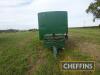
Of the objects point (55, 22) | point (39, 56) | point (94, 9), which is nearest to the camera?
point (39, 56)

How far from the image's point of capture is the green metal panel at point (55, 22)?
78.1ft

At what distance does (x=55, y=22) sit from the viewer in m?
23.9

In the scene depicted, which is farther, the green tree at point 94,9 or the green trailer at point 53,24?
the green tree at point 94,9

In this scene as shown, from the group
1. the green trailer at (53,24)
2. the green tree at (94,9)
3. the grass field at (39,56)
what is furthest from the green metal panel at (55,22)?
the green tree at (94,9)

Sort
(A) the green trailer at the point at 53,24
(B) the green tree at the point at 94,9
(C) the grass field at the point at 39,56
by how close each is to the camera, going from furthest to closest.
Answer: (B) the green tree at the point at 94,9, (A) the green trailer at the point at 53,24, (C) the grass field at the point at 39,56

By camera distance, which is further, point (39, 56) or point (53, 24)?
point (53, 24)

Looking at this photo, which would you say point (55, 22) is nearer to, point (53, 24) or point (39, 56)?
point (53, 24)

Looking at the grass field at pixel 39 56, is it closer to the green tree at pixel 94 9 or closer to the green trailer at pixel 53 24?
the green trailer at pixel 53 24

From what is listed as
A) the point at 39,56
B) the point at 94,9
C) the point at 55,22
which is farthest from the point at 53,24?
the point at 94,9

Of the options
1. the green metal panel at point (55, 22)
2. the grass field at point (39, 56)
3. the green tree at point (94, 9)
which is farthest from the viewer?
the green tree at point (94, 9)

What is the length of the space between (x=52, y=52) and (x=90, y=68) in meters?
9.77

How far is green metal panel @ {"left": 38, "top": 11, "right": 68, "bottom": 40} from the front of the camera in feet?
78.1

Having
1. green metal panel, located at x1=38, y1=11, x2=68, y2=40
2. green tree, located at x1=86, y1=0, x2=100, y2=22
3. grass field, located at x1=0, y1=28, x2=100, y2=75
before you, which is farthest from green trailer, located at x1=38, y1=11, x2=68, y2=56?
green tree, located at x1=86, y1=0, x2=100, y2=22

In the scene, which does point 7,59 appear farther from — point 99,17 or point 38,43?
point 99,17
